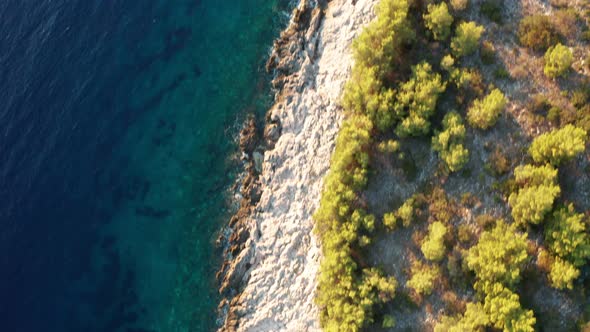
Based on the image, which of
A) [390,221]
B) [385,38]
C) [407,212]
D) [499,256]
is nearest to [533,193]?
[499,256]

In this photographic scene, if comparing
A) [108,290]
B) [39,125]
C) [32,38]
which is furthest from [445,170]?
[32,38]

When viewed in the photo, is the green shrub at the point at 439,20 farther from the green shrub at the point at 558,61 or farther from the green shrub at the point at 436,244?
the green shrub at the point at 436,244

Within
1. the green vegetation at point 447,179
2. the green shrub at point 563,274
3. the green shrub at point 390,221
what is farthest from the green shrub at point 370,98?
the green shrub at point 563,274

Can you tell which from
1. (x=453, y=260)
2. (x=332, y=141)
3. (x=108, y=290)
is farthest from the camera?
(x=108, y=290)

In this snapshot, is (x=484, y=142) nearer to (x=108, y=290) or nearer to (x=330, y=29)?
(x=330, y=29)

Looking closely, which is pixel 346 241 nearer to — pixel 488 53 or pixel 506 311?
pixel 506 311

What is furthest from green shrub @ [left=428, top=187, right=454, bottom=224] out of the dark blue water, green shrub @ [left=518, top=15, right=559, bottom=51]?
the dark blue water
